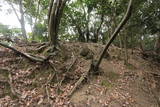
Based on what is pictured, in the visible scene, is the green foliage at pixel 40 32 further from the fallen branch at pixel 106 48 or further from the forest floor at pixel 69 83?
the fallen branch at pixel 106 48

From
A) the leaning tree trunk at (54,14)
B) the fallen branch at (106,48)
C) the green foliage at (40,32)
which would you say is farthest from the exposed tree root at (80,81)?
the green foliage at (40,32)

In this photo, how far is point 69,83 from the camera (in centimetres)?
591

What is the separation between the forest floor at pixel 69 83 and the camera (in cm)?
508

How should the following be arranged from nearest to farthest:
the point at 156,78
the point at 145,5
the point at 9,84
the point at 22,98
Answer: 1. the point at 22,98
2. the point at 9,84
3. the point at 156,78
4. the point at 145,5

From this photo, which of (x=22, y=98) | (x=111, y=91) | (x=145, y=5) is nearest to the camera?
(x=22, y=98)

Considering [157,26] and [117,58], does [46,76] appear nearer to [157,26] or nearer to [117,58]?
[117,58]

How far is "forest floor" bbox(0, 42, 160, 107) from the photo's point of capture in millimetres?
5078

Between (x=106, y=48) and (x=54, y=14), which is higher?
(x=54, y=14)

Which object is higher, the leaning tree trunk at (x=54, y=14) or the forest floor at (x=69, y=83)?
the leaning tree trunk at (x=54, y=14)

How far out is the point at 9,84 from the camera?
208 inches

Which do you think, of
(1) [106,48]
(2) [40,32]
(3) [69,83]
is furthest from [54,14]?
(2) [40,32]

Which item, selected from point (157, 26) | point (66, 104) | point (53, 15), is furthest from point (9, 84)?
point (157, 26)

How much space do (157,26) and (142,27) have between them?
29.9 inches

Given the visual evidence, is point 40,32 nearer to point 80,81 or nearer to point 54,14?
point 54,14
